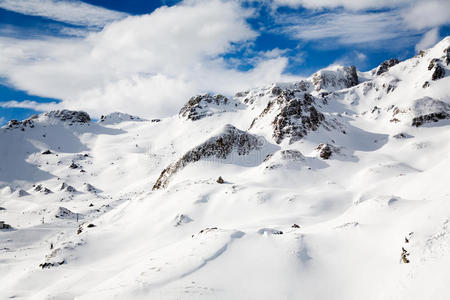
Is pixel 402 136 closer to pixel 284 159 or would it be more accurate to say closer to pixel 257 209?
pixel 284 159

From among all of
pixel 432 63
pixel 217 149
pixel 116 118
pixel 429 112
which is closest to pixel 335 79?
pixel 432 63

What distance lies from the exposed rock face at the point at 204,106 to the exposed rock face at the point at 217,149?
59.3 metres

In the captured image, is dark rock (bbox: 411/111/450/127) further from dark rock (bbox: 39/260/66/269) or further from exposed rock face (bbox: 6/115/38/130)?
exposed rock face (bbox: 6/115/38/130)

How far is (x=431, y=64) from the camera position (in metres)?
90.2

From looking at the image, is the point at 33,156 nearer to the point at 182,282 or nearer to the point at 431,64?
the point at 182,282

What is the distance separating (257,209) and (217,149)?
73.3 ft

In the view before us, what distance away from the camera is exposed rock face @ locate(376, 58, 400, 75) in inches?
5496

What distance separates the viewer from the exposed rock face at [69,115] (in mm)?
127312

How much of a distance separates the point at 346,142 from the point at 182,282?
54.1 meters

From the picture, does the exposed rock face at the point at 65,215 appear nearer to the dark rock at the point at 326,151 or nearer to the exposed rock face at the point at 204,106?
the dark rock at the point at 326,151

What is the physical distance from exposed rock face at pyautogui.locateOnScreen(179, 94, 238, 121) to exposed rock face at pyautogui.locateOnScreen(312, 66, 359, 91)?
41739 millimetres

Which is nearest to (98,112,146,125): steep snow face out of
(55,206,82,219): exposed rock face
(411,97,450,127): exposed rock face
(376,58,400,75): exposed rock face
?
(55,206,82,219): exposed rock face

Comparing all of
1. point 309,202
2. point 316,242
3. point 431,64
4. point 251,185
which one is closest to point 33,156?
point 251,185

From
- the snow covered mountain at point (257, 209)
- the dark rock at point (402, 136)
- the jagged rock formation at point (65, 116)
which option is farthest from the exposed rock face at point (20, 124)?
the dark rock at point (402, 136)
